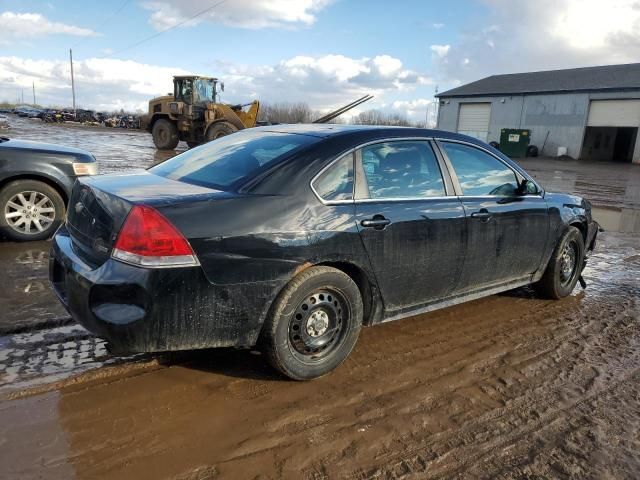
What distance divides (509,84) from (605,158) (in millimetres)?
9875

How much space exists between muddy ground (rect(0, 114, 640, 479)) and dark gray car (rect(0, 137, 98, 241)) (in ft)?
6.35

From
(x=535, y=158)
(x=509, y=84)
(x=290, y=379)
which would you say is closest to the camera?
(x=290, y=379)

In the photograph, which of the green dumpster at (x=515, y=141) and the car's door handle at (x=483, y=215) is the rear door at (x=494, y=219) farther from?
the green dumpster at (x=515, y=141)

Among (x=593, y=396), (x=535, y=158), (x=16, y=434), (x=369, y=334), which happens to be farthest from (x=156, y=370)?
(x=535, y=158)

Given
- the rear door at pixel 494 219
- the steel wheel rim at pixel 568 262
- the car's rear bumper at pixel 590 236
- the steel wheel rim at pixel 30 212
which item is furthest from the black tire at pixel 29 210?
the car's rear bumper at pixel 590 236

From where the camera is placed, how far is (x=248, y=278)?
2.70 metres

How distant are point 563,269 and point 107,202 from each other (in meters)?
4.13

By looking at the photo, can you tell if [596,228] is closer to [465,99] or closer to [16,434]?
[16,434]

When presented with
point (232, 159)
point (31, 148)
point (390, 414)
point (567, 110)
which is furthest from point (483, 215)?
point (567, 110)

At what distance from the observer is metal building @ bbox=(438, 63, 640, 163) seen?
105 ft

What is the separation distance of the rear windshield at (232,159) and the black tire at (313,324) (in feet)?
2.43

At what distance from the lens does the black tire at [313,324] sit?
2.86 meters

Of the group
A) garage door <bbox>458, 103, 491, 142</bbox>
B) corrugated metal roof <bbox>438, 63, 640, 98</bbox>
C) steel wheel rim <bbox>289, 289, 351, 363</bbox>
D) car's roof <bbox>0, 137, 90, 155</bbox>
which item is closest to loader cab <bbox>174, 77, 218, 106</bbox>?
car's roof <bbox>0, 137, 90, 155</bbox>

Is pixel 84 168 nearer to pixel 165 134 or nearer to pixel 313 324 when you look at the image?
pixel 313 324
